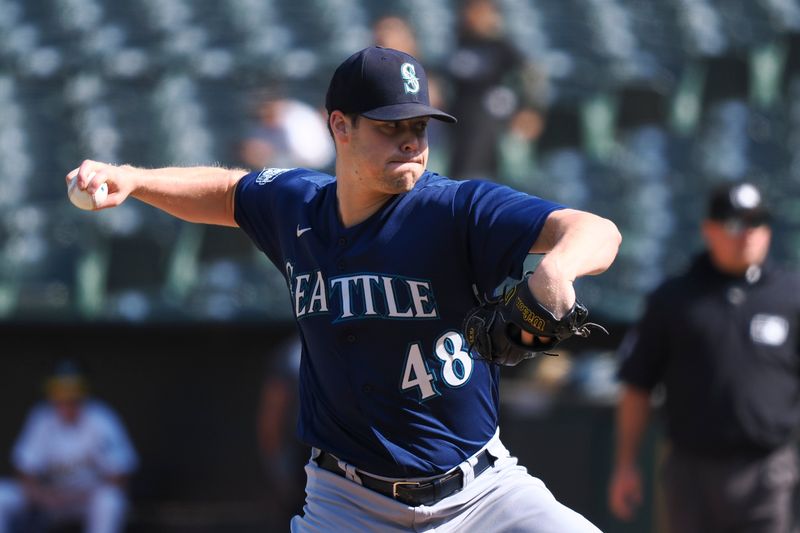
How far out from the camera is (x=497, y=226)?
276 centimetres

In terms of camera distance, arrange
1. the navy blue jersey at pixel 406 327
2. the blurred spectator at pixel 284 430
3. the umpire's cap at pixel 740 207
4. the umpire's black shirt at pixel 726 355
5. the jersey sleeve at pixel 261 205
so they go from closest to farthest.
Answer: the navy blue jersey at pixel 406 327
the jersey sleeve at pixel 261 205
the umpire's black shirt at pixel 726 355
the umpire's cap at pixel 740 207
the blurred spectator at pixel 284 430

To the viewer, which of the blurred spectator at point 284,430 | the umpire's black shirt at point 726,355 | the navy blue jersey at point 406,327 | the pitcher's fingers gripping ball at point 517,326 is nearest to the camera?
the pitcher's fingers gripping ball at point 517,326

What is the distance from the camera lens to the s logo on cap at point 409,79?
2936mm

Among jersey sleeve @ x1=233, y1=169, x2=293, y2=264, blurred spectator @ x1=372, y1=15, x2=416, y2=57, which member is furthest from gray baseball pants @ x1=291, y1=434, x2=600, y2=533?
blurred spectator @ x1=372, y1=15, x2=416, y2=57

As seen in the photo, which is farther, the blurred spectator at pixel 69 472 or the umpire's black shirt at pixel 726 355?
the blurred spectator at pixel 69 472

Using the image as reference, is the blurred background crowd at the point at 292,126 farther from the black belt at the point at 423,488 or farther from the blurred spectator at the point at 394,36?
the black belt at the point at 423,488

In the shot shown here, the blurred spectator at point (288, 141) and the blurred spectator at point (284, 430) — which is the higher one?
the blurred spectator at point (288, 141)

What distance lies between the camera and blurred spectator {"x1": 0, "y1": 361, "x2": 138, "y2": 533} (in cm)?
788

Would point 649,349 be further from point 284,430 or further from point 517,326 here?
point 517,326

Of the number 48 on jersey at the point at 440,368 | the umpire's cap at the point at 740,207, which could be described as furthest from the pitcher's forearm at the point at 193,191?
the umpire's cap at the point at 740,207

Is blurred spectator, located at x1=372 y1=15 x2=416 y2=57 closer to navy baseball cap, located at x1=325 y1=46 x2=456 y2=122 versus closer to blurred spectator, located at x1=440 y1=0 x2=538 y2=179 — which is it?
blurred spectator, located at x1=440 y1=0 x2=538 y2=179

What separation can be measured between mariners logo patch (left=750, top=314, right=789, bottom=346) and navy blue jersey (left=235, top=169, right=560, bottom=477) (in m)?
2.28

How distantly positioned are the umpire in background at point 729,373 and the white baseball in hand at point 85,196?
2735 mm

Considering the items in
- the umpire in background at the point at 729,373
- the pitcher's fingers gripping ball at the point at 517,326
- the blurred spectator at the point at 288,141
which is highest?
the blurred spectator at the point at 288,141
